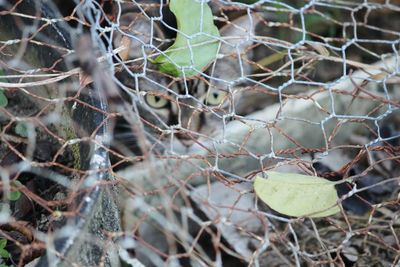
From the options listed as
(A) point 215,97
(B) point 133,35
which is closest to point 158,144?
(B) point 133,35

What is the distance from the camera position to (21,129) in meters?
0.96

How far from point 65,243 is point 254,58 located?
94 centimetres

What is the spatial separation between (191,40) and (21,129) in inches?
11.2

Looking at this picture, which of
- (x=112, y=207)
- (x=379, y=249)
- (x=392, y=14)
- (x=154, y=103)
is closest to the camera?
(x=112, y=207)

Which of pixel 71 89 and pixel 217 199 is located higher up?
pixel 71 89

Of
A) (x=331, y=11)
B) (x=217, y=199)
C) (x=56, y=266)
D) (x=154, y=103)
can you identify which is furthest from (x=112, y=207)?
(x=331, y=11)

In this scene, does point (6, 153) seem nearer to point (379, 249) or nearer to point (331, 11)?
point (379, 249)

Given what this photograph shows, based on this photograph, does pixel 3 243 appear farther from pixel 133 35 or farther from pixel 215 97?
pixel 215 97

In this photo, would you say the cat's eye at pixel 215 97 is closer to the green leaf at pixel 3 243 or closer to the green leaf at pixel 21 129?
the green leaf at pixel 21 129

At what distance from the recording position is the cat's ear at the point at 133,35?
3.16 ft

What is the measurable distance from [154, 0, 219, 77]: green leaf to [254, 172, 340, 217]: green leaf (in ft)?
0.76

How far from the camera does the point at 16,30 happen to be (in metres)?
0.99

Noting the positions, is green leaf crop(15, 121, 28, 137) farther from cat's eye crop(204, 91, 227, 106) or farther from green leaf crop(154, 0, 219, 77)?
cat's eye crop(204, 91, 227, 106)

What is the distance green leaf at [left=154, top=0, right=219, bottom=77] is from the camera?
3.27 feet
